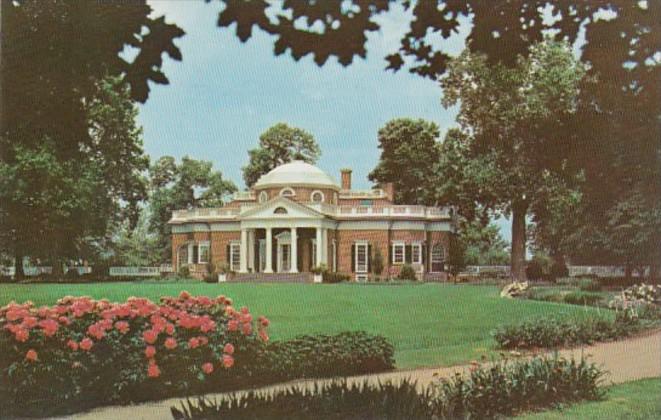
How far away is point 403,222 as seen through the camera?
1032 inches

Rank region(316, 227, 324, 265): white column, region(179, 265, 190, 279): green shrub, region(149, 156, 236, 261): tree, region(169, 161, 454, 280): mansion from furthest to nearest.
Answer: region(316, 227, 324, 265): white column → region(169, 161, 454, 280): mansion → region(179, 265, 190, 279): green shrub → region(149, 156, 236, 261): tree

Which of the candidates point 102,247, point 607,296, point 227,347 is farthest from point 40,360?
point 607,296

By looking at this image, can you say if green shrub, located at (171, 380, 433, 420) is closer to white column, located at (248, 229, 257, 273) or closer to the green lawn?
the green lawn

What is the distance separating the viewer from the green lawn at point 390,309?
9156mm

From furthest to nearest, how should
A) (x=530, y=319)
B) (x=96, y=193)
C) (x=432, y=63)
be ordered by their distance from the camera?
(x=530, y=319)
(x=96, y=193)
(x=432, y=63)

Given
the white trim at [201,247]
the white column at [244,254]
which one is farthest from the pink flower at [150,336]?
the white column at [244,254]

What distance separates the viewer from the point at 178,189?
9367mm

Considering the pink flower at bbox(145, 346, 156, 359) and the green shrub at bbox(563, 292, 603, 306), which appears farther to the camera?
the green shrub at bbox(563, 292, 603, 306)

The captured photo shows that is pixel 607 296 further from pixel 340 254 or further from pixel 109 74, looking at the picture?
pixel 340 254

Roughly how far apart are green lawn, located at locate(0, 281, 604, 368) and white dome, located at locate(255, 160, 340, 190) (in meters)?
5.27

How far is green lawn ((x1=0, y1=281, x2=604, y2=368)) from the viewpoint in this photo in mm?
9156

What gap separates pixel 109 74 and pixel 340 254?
20.5 meters

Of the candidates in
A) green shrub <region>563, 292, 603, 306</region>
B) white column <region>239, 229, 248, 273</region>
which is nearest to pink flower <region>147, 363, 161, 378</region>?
green shrub <region>563, 292, 603, 306</region>

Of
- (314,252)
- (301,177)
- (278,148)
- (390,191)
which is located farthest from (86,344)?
(314,252)
